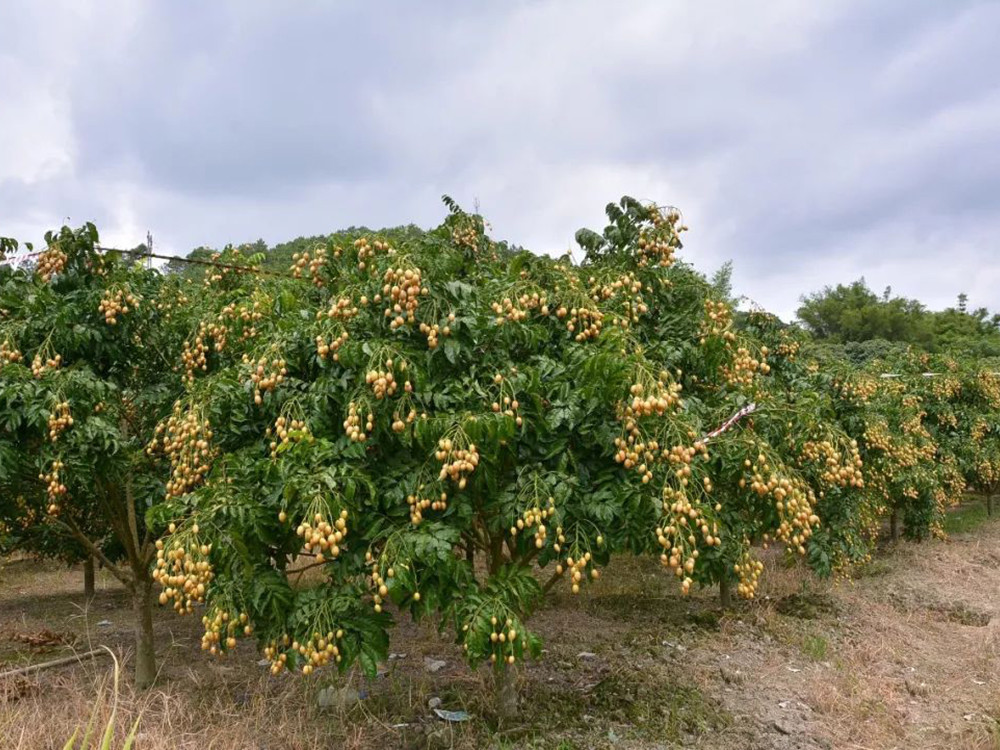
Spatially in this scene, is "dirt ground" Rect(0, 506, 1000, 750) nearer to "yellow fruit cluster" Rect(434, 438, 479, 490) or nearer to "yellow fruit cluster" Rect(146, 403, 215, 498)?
"yellow fruit cluster" Rect(146, 403, 215, 498)

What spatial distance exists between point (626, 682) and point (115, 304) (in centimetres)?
395

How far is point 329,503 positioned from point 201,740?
1.71 m

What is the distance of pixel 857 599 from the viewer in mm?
7055

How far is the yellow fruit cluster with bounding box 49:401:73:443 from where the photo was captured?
3432mm

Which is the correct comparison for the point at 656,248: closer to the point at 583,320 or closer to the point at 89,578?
the point at 583,320

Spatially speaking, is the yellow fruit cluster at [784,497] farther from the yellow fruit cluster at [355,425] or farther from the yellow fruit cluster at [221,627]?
the yellow fruit cluster at [221,627]

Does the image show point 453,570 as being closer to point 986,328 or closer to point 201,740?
point 201,740

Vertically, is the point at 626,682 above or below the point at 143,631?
below

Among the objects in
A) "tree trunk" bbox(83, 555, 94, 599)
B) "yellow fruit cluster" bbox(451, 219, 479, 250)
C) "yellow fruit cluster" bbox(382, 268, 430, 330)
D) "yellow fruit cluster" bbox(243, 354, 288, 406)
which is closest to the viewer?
"yellow fruit cluster" bbox(382, 268, 430, 330)

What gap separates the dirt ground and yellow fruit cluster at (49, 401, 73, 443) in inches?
53.1

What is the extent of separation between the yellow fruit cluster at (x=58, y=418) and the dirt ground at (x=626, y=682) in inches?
53.1

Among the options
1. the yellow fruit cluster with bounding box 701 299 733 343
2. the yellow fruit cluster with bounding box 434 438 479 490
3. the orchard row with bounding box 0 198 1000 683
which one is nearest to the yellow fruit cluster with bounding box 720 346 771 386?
the orchard row with bounding box 0 198 1000 683

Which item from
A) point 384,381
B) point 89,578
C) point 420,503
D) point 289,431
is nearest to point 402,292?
point 384,381

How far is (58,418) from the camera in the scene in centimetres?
347
